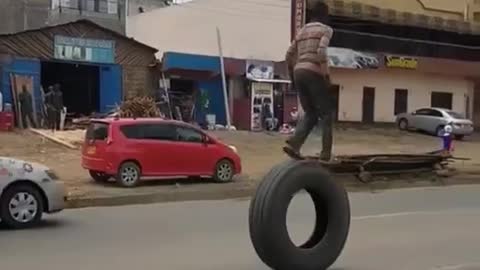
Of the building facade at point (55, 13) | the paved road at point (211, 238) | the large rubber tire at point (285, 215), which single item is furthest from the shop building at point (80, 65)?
the large rubber tire at point (285, 215)

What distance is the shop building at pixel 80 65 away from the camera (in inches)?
1277

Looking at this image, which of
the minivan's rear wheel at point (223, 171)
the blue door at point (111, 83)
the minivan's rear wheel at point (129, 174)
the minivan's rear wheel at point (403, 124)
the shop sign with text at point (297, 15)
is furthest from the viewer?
the minivan's rear wheel at point (403, 124)

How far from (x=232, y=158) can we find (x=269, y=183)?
13.5 meters

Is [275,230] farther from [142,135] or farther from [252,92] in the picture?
[252,92]

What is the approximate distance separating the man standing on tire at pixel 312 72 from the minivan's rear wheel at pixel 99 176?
34.2 feet

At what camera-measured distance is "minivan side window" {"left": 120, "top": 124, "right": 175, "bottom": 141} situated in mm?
19312

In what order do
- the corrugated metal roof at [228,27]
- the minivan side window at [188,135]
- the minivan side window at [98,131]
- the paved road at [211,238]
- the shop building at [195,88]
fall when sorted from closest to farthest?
the paved road at [211,238] → the minivan side window at [98,131] → the minivan side window at [188,135] → the shop building at [195,88] → the corrugated metal roof at [228,27]

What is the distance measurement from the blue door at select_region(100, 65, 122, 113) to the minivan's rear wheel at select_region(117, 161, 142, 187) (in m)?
16.5

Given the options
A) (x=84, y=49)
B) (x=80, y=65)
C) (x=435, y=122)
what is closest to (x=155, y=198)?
(x=84, y=49)

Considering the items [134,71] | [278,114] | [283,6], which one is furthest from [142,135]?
[283,6]

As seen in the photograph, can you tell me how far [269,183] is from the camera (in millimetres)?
7238

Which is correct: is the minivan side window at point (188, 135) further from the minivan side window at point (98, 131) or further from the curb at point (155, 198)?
the curb at point (155, 198)

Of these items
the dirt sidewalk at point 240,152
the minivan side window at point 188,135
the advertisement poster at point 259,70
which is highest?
the advertisement poster at point 259,70

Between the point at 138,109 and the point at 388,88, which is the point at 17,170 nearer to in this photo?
the point at 138,109
